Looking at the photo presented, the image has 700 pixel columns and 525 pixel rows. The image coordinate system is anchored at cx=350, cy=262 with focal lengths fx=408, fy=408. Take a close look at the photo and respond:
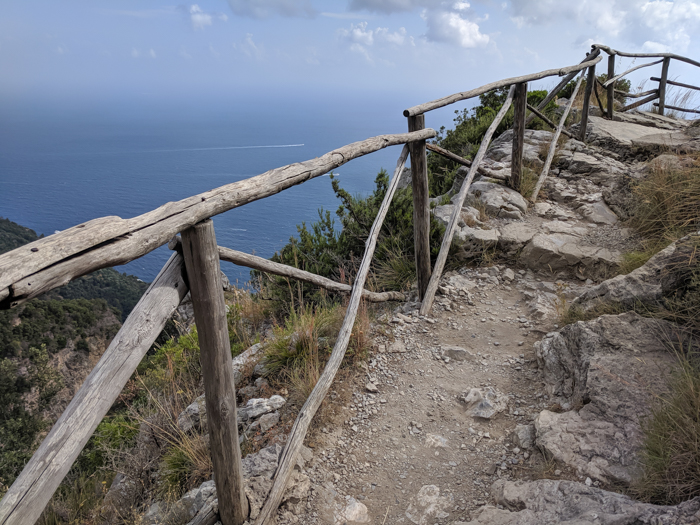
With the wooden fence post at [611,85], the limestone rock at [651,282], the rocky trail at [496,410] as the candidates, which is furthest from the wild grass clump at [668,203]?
the wooden fence post at [611,85]

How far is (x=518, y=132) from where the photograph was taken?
5672mm

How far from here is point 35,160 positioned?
11500 cm

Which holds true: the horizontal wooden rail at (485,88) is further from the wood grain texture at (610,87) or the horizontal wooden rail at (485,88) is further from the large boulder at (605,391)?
the large boulder at (605,391)

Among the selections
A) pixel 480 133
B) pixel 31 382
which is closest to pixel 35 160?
pixel 31 382

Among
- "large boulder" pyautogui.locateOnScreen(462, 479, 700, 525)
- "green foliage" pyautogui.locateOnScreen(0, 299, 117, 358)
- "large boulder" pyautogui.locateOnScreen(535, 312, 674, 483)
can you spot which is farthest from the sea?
"large boulder" pyautogui.locateOnScreen(462, 479, 700, 525)

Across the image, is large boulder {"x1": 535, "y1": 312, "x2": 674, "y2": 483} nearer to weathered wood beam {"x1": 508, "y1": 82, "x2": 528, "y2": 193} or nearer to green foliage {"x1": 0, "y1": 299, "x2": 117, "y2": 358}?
weathered wood beam {"x1": 508, "y1": 82, "x2": 528, "y2": 193}

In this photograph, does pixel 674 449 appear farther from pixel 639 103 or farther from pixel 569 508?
pixel 639 103

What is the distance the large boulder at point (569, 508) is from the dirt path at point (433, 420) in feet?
0.74

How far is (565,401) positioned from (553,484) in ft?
2.83

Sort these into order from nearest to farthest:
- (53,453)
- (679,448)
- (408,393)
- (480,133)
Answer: (53,453), (679,448), (408,393), (480,133)

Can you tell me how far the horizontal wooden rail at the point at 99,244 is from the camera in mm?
992

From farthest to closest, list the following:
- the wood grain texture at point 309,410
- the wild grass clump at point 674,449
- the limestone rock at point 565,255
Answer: the limestone rock at point 565,255 → the wood grain texture at point 309,410 → the wild grass clump at point 674,449

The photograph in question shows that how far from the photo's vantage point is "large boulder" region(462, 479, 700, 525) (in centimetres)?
151

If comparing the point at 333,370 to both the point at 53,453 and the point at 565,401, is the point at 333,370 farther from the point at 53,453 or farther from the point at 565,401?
the point at 53,453
